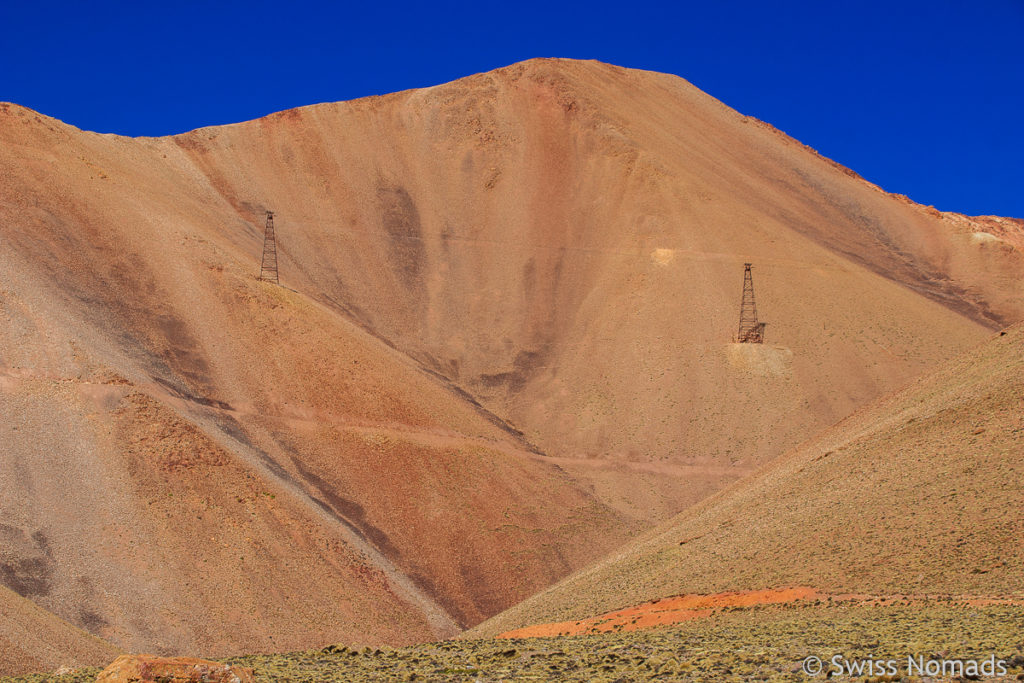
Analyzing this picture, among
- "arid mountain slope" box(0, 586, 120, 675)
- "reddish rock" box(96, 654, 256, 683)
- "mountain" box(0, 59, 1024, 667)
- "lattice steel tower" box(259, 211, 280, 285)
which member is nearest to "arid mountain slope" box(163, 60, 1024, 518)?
"mountain" box(0, 59, 1024, 667)

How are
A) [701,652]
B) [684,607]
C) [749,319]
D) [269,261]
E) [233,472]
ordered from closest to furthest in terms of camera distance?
[701,652]
[684,607]
[233,472]
[269,261]
[749,319]

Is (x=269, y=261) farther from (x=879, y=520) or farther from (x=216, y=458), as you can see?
(x=879, y=520)

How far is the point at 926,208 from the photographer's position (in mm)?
84250

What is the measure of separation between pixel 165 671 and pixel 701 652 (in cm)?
676

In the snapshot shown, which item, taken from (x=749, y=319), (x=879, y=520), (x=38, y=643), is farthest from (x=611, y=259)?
(x=38, y=643)

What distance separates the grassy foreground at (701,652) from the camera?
12539 mm

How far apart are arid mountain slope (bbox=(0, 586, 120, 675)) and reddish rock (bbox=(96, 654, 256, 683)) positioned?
33.5ft

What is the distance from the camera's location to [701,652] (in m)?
14.1

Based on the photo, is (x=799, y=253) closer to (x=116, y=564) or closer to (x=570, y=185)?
(x=570, y=185)

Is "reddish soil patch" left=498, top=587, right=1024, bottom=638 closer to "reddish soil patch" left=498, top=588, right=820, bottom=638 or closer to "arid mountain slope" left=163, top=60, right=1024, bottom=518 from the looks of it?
"reddish soil patch" left=498, top=588, right=820, bottom=638

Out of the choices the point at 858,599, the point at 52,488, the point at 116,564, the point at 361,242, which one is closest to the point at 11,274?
the point at 52,488

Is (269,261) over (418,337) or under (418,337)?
over

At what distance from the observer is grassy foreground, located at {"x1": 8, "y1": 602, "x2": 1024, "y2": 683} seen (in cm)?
1254

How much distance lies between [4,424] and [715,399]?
33.3 m
